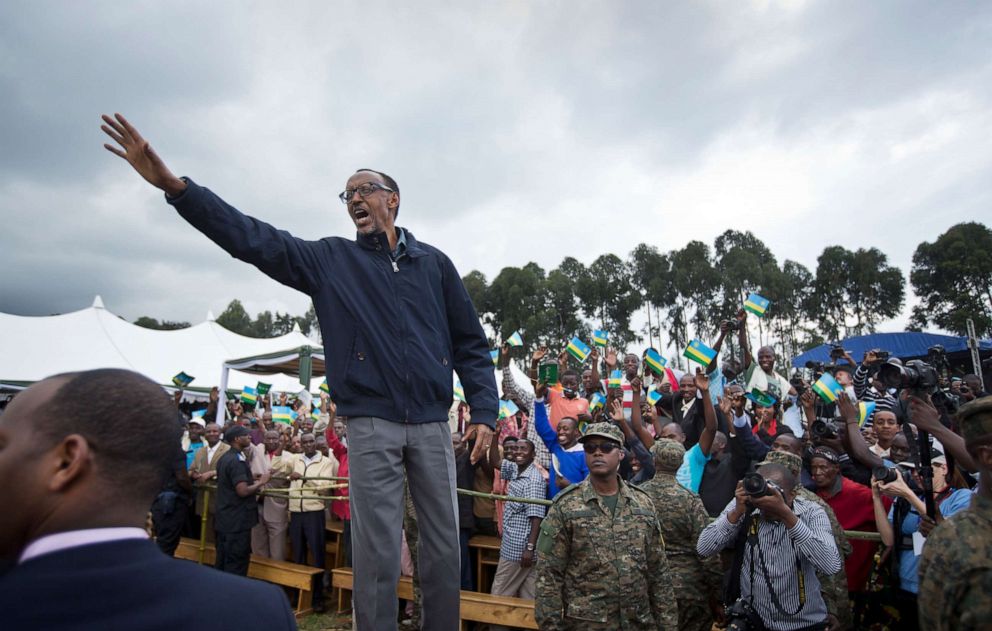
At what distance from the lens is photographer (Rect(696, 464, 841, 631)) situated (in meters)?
3.87

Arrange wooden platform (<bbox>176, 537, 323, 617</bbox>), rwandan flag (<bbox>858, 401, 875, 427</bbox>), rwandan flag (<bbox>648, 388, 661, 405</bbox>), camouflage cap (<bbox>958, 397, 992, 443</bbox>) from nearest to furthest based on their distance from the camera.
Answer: camouflage cap (<bbox>958, 397, 992, 443</bbox>) < rwandan flag (<bbox>858, 401, 875, 427</bbox>) < wooden platform (<bbox>176, 537, 323, 617</bbox>) < rwandan flag (<bbox>648, 388, 661, 405</bbox>)

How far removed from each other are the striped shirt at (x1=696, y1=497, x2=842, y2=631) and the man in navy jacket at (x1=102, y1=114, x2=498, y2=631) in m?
2.21

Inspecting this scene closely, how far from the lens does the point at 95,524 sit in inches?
41.5

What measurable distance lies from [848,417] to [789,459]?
1.36 metres

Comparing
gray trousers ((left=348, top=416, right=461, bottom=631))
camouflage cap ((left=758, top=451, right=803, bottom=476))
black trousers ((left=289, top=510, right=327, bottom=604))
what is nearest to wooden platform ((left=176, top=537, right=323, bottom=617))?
black trousers ((left=289, top=510, right=327, bottom=604))

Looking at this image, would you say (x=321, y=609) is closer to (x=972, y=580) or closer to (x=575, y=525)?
(x=575, y=525)

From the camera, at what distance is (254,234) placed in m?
2.66

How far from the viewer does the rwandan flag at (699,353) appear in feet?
24.0

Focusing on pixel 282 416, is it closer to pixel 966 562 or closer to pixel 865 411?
pixel 865 411

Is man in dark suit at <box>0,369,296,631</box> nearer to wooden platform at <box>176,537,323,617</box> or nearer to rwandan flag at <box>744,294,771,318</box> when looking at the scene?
wooden platform at <box>176,537,323,617</box>

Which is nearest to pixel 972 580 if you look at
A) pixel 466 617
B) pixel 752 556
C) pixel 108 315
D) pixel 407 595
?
pixel 752 556

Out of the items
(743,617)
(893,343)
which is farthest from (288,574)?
(893,343)

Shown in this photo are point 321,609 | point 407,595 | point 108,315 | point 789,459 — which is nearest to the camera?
point 789,459

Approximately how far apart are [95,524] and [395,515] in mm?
1710
